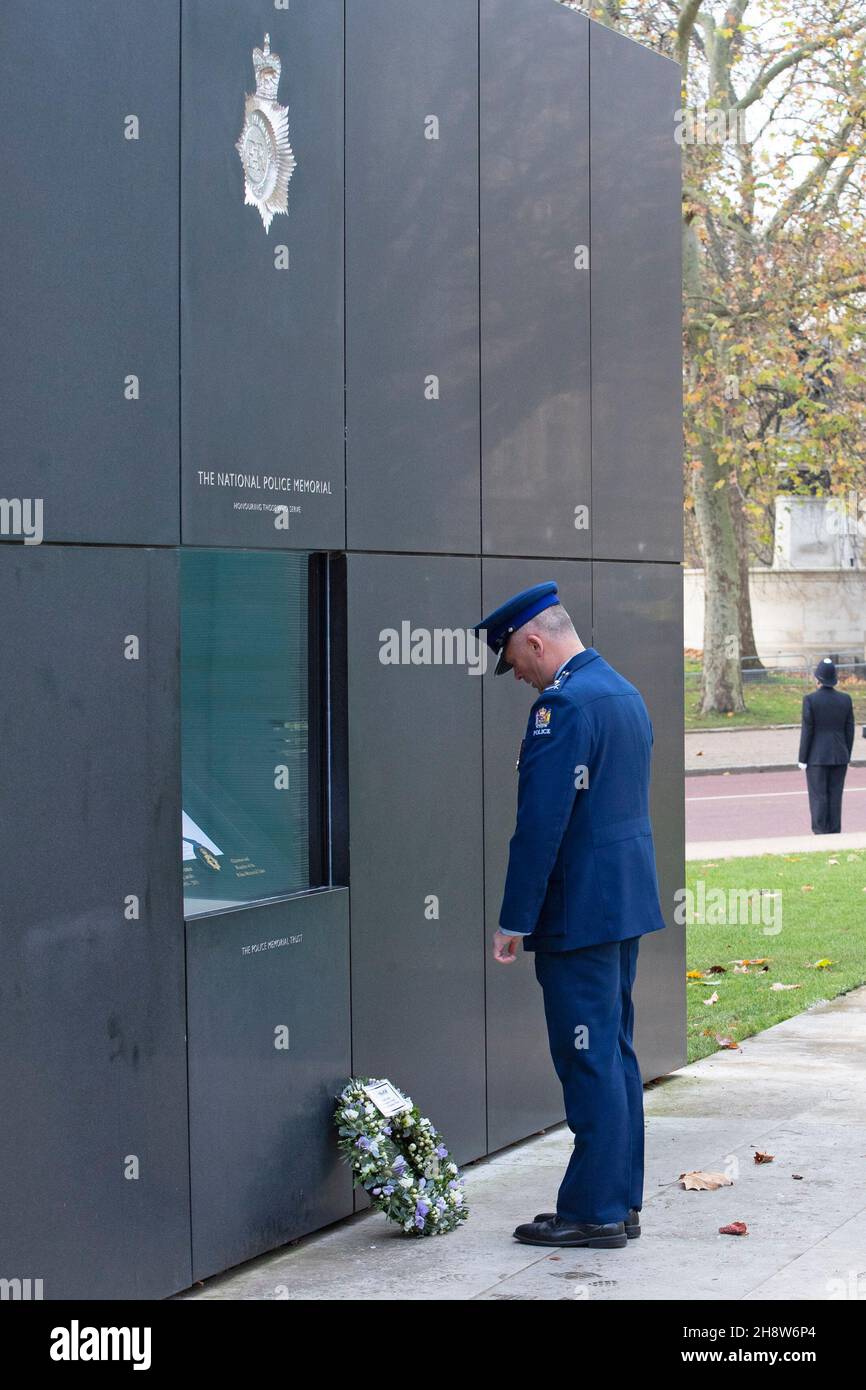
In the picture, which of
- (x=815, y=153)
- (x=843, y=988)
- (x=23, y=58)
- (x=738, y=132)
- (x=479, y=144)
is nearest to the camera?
(x=23, y=58)

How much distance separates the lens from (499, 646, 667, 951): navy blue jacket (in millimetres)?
5527

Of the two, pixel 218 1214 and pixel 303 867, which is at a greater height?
pixel 303 867

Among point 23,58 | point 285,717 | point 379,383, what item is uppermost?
point 23,58

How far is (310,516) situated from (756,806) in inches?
724

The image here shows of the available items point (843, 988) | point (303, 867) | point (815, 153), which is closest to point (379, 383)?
point (303, 867)

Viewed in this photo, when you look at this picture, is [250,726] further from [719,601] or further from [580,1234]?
[719,601]

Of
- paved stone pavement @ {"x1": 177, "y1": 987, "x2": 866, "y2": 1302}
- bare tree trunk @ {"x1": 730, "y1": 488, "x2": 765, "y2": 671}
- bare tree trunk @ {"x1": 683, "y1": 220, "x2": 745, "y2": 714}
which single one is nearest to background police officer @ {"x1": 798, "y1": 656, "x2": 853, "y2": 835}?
paved stone pavement @ {"x1": 177, "y1": 987, "x2": 866, "y2": 1302}

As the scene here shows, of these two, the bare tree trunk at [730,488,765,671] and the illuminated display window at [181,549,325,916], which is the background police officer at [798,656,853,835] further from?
the bare tree trunk at [730,488,765,671]

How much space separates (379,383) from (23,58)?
75.6 inches

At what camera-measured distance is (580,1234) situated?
5.63 metres

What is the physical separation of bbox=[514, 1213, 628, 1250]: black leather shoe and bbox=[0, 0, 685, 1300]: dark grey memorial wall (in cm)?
71

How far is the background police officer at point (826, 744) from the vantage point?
729 inches

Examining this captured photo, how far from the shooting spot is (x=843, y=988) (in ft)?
33.9
